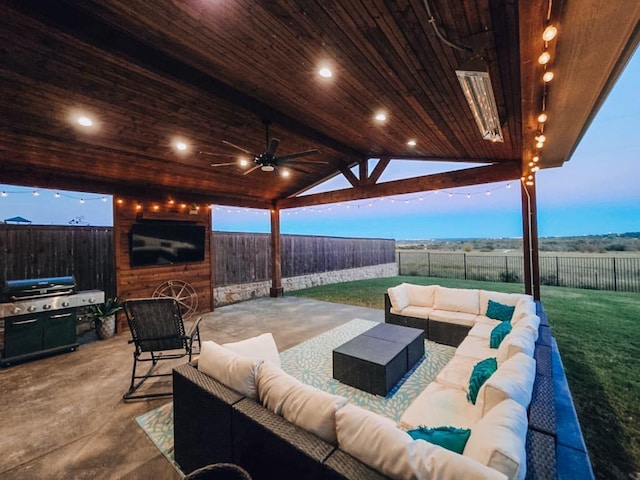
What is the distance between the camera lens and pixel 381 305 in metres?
6.59

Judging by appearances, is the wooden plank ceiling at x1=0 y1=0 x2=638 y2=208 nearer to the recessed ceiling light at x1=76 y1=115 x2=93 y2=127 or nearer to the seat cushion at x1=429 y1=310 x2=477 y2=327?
the recessed ceiling light at x1=76 y1=115 x2=93 y2=127

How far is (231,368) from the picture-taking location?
172cm

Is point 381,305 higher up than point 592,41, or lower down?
lower down

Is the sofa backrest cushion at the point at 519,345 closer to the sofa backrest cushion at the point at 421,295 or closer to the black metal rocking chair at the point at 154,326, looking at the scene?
the sofa backrest cushion at the point at 421,295

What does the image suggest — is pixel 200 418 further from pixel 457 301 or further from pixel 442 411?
pixel 457 301

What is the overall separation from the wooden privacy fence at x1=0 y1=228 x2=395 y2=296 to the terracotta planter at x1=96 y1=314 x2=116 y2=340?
0.77m

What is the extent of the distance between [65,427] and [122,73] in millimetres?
3160

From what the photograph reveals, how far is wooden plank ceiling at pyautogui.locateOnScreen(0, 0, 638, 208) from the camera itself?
6.01 ft

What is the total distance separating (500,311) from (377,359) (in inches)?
83.4

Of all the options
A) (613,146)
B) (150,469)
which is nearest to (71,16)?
(150,469)

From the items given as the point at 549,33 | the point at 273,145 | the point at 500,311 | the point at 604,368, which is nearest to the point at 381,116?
the point at 273,145

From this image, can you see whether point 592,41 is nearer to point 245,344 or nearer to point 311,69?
point 311,69

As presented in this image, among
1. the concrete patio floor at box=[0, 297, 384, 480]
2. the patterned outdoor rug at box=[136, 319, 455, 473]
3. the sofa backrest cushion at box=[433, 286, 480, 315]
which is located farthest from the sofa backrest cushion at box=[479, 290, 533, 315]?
the concrete patio floor at box=[0, 297, 384, 480]

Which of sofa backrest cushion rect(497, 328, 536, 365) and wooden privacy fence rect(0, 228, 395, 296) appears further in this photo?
wooden privacy fence rect(0, 228, 395, 296)
